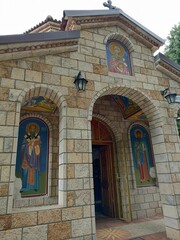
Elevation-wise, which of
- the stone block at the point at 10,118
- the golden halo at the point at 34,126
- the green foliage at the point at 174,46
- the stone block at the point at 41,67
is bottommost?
the stone block at the point at 10,118

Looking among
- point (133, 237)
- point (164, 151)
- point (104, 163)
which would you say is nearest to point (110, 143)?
point (104, 163)

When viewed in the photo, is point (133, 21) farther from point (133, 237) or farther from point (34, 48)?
point (133, 237)

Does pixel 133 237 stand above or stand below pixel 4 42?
Result: below

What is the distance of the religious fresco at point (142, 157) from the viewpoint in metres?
6.82

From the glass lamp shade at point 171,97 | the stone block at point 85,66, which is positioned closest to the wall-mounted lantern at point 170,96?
the glass lamp shade at point 171,97

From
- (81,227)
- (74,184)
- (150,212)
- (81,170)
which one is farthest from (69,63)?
(150,212)

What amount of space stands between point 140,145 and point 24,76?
521 centimetres

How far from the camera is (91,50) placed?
4770mm

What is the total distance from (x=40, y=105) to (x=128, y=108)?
322 centimetres

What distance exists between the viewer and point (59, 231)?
3199 millimetres

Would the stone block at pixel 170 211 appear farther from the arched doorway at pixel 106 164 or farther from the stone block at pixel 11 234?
the stone block at pixel 11 234

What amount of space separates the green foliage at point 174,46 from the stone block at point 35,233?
10.4 meters

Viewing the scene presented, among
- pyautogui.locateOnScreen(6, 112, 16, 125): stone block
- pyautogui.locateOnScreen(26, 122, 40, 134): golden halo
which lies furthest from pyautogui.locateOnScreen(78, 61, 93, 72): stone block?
pyautogui.locateOnScreen(26, 122, 40, 134): golden halo

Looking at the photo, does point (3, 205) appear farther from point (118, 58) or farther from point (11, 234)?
point (118, 58)
